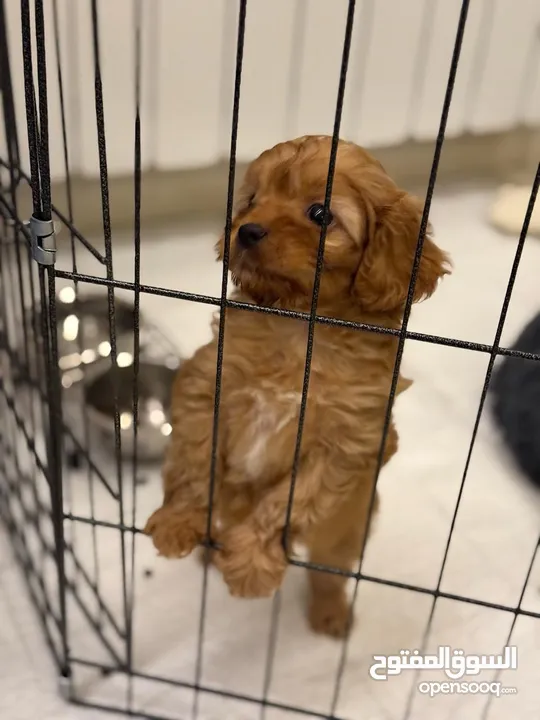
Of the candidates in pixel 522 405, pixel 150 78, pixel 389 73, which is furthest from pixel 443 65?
pixel 522 405

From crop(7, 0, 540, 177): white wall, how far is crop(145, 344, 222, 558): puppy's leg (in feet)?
2.73

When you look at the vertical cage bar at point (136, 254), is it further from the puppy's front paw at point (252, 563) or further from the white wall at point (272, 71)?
the white wall at point (272, 71)

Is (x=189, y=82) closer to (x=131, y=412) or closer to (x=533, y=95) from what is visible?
(x=131, y=412)

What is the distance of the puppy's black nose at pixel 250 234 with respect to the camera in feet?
2.76

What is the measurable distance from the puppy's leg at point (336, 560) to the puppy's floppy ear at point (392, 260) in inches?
12.0

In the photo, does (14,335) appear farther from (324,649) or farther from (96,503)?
(324,649)

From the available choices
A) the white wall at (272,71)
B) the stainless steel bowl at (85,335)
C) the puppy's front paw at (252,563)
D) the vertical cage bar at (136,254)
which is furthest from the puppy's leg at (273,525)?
the white wall at (272,71)

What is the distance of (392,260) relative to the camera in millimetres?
884

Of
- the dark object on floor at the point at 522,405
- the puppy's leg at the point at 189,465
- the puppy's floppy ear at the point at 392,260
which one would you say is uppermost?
the puppy's floppy ear at the point at 392,260

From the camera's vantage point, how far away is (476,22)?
8.06 feet

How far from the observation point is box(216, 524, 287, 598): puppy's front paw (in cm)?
98

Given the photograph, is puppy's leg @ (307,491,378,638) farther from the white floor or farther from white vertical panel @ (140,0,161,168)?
white vertical panel @ (140,0,161,168)

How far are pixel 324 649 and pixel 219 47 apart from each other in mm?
1436

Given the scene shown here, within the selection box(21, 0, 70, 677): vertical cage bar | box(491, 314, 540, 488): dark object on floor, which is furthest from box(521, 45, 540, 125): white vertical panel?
box(21, 0, 70, 677): vertical cage bar
